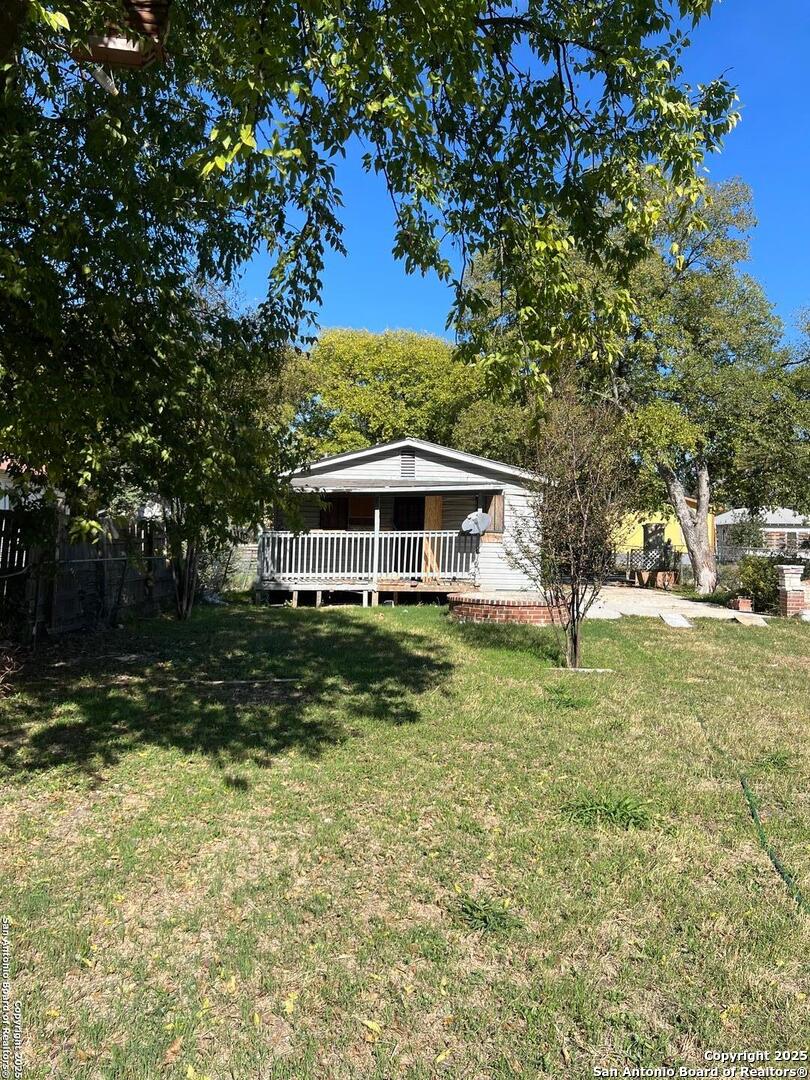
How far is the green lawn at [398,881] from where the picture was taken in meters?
2.29

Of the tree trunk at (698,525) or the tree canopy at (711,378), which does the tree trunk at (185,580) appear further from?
the tree trunk at (698,525)

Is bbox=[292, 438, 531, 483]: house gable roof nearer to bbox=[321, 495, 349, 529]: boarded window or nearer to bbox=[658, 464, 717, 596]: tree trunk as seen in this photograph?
bbox=[321, 495, 349, 529]: boarded window

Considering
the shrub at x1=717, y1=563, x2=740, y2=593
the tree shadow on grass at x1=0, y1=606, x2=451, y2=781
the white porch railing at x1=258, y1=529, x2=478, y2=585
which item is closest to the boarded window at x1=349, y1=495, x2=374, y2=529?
the white porch railing at x1=258, y1=529, x2=478, y2=585

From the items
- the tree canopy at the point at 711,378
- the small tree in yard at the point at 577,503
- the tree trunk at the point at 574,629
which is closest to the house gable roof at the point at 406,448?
the tree canopy at the point at 711,378

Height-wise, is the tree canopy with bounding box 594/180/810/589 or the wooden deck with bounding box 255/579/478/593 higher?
the tree canopy with bounding box 594/180/810/589

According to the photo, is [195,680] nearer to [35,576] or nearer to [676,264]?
[35,576]

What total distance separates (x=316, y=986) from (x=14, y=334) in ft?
14.4

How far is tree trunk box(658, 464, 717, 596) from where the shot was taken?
1956 centimetres

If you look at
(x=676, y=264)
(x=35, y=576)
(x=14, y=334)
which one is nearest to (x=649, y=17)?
(x=676, y=264)

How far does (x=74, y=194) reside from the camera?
481cm

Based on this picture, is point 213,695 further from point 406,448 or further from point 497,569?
point 406,448

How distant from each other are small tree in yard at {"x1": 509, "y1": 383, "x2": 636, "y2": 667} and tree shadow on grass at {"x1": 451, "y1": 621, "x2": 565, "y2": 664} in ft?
2.69

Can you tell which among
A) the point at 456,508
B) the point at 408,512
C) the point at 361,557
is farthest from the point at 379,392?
the point at 361,557

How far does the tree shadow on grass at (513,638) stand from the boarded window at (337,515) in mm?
7738
